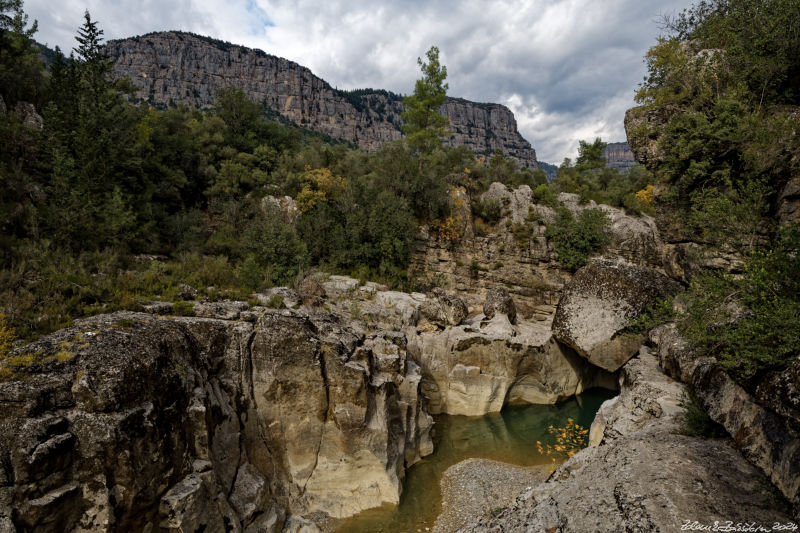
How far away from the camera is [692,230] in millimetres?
10734

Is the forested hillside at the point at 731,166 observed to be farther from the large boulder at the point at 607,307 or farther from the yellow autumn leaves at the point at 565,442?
the yellow autumn leaves at the point at 565,442

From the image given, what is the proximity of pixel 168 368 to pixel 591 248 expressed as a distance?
23345mm

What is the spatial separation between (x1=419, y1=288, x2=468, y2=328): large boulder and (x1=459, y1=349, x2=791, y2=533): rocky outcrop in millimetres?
9077

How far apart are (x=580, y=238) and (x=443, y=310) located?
11909 mm

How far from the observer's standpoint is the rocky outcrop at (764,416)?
4543 millimetres

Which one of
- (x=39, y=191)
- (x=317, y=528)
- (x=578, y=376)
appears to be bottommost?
(x=317, y=528)

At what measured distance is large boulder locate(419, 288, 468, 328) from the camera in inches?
657

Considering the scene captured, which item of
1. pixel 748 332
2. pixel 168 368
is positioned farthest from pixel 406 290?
pixel 748 332

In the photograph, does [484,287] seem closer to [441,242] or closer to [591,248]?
[441,242]

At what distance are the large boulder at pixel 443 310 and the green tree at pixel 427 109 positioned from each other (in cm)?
1483

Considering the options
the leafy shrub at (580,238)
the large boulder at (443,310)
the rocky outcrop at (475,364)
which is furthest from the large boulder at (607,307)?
the leafy shrub at (580,238)

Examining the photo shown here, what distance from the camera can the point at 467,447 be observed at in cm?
1391

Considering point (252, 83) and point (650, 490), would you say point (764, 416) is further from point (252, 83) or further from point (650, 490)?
point (252, 83)

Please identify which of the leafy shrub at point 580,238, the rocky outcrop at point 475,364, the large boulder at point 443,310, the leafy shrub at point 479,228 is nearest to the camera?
the rocky outcrop at point 475,364
